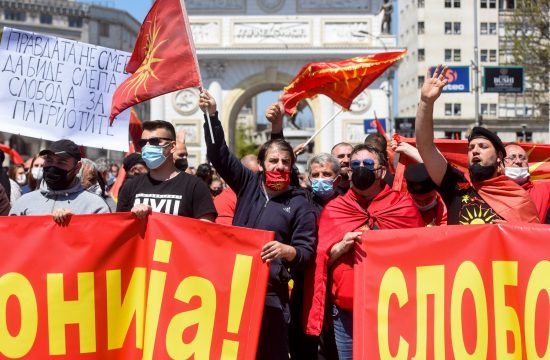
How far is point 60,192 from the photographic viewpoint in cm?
546

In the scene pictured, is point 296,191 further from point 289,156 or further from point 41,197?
point 41,197

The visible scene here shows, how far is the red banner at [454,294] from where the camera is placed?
4648 millimetres

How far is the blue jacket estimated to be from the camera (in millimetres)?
5008

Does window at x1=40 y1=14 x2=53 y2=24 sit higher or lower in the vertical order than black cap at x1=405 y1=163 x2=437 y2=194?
higher

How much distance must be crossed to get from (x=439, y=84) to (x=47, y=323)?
280cm

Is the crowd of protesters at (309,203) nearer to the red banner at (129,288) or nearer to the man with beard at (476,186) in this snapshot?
the man with beard at (476,186)

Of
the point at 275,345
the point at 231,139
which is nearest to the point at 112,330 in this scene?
the point at 275,345

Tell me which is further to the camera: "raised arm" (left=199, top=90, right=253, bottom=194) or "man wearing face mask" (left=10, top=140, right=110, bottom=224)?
"man wearing face mask" (left=10, top=140, right=110, bottom=224)

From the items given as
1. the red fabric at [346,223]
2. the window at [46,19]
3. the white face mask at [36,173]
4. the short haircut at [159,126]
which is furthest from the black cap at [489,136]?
the window at [46,19]

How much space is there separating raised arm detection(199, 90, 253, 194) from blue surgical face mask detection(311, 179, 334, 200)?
3.26 feet

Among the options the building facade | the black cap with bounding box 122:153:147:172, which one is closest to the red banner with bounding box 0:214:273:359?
the black cap with bounding box 122:153:147:172

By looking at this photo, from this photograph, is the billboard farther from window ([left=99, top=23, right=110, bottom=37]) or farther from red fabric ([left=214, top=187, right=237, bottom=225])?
window ([left=99, top=23, right=110, bottom=37])

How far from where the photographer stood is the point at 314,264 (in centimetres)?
512

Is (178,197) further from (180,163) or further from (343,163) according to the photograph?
(180,163)
